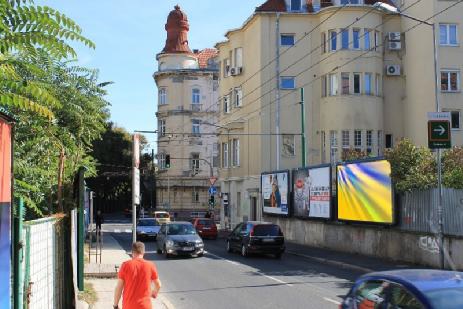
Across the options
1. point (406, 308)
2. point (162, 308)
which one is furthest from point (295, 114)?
point (406, 308)

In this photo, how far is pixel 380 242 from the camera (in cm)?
2484

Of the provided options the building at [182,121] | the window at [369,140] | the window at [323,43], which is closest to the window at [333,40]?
the window at [323,43]

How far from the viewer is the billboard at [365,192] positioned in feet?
80.4

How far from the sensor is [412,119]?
42.1 metres

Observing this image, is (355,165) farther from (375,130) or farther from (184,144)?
(184,144)

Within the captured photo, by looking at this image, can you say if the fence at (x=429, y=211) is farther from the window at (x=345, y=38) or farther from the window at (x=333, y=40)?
the window at (x=333, y=40)

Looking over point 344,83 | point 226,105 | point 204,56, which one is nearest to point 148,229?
point 226,105

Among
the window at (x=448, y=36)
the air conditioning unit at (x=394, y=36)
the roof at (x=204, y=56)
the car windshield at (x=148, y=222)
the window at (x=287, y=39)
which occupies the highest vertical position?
the roof at (x=204, y=56)

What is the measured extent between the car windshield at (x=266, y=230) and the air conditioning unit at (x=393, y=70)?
A: 19568mm

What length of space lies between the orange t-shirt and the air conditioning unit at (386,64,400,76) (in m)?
36.9

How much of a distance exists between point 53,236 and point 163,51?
234ft

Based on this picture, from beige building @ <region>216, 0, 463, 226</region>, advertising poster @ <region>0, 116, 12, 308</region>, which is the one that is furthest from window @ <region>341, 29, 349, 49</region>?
advertising poster @ <region>0, 116, 12, 308</region>

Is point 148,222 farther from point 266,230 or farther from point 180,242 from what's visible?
point 266,230

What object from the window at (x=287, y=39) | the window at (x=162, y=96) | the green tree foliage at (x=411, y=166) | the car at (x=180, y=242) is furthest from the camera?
the window at (x=162, y=96)
